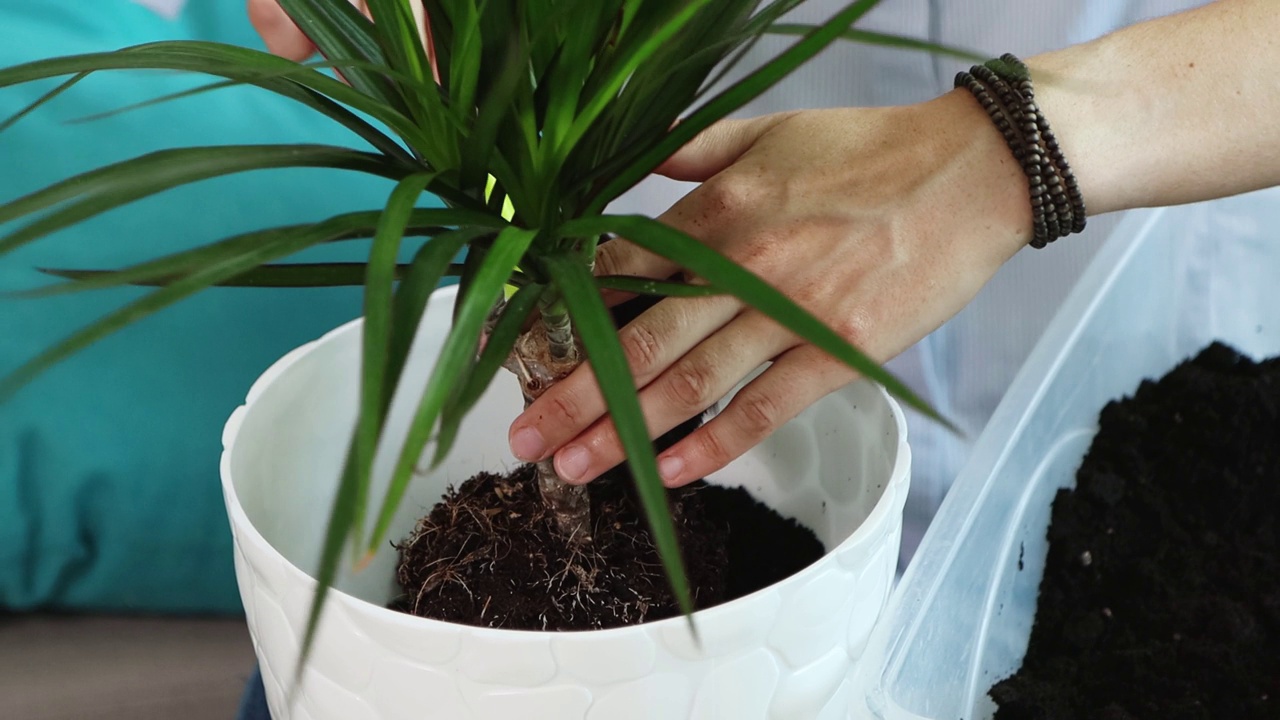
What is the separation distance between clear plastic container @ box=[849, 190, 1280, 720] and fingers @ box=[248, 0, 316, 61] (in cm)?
50

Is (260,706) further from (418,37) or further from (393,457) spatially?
(418,37)

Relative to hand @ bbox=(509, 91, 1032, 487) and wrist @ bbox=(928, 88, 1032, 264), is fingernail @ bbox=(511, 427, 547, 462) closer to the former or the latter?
hand @ bbox=(509, 91, 1032, 487)

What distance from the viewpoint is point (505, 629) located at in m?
0.39

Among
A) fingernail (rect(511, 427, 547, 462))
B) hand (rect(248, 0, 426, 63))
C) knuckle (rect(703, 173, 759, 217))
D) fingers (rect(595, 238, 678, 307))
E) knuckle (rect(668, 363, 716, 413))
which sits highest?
hand (rect(248, 0, 426, 63))

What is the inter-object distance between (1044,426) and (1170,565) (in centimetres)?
14

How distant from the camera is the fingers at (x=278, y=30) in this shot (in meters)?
0.66

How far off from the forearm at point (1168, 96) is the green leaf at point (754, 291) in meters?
0.32

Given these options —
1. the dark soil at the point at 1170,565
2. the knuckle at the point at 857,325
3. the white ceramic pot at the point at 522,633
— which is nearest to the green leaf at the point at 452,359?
the white ceramic pot at the point at 522,633

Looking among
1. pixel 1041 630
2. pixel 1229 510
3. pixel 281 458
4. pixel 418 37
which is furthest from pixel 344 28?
pixel 1229 510

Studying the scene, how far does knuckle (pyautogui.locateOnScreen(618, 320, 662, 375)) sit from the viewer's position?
18.6 inches

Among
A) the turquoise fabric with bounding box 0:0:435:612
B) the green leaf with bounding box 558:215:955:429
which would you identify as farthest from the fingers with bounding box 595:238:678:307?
the turquoise fabric with bounding box 0:0:435:612

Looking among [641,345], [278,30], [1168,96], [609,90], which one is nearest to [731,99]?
[609,90]

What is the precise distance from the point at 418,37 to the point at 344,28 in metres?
0.05

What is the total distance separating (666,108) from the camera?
39 centimetres
